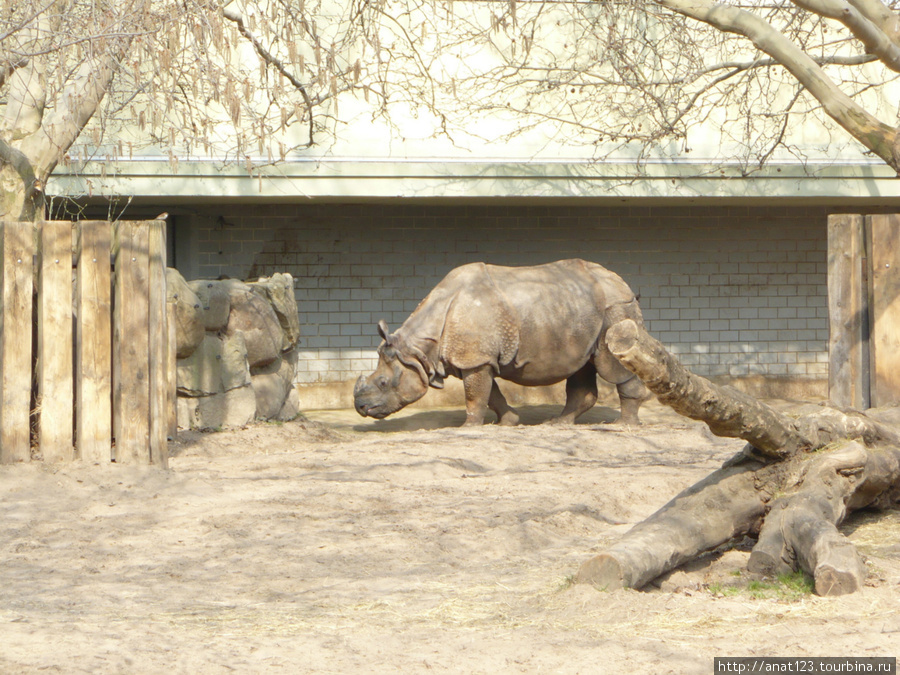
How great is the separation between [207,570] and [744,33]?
5.31 meters

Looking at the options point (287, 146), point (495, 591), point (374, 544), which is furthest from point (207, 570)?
point (287, 146)

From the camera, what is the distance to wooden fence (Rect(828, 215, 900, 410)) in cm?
784

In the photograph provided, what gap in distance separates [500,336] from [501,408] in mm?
1033

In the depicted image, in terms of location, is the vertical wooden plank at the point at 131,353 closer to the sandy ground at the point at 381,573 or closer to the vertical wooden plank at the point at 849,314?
the sandy ground at the point at 381,573

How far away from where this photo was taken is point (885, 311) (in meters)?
7.85

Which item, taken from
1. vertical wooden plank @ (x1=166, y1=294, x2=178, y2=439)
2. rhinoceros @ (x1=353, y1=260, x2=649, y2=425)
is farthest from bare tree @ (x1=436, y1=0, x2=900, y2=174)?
vertical wooden plank @ (x1=166, y1=294, x2=178, y2=439)

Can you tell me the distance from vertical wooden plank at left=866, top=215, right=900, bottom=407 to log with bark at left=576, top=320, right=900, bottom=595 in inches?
75.1

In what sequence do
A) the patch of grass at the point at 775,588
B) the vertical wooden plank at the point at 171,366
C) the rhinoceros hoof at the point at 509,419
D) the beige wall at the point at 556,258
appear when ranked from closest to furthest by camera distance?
the patch of grass at the point at 775,588, the vertical wooden plank at the point at 171,366, the rhinoceros hoof at the point at 509,419, the beige wall at the point at 556,258

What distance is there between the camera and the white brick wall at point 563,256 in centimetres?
1376

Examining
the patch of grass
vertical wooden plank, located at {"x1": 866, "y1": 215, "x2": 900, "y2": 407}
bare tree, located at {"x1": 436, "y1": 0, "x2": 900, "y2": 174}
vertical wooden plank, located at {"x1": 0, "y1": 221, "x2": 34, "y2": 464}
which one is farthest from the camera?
bare tree, located at {"x1": 436, "y1": 0, "x2": 900, "y2": 174}

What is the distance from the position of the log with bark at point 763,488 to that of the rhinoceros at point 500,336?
5092mm

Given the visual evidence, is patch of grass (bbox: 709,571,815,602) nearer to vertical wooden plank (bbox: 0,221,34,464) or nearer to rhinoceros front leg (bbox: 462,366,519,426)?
vertical wooden plank (bbox: 0,221,34,464)

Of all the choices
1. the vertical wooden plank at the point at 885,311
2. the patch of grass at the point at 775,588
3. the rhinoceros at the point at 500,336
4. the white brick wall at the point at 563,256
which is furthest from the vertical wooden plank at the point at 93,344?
the white brick wall at the point at 563,256

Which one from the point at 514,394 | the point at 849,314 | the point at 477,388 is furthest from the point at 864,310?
the point at 514,394
